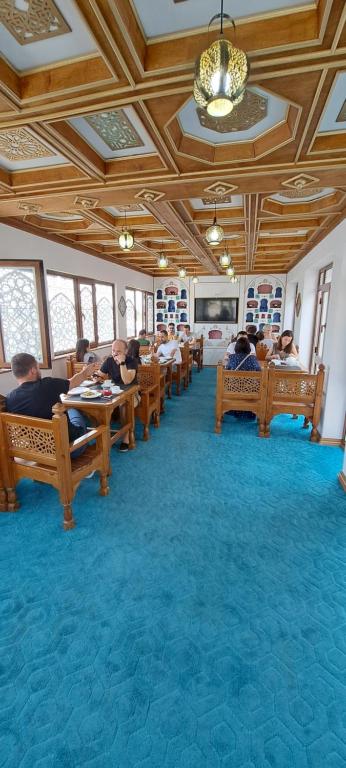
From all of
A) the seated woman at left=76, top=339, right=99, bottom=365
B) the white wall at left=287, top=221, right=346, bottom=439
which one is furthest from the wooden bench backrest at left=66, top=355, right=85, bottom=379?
the white wall at left=287, top=221, right=346, bottom=439

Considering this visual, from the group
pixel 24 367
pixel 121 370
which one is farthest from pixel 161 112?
pixel 121 370

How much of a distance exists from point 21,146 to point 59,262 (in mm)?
2899

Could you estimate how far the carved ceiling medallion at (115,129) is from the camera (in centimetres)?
216

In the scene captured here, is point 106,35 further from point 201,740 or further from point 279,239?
point 279,239

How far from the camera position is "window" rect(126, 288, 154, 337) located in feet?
28.7

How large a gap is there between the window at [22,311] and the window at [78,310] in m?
0.32

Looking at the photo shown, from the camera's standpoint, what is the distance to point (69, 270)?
5676 millimetres

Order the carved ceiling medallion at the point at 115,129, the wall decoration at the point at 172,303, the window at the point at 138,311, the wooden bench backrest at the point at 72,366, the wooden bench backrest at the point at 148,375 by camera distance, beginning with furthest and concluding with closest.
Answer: the wall decoration at the point at 172,303 < the window at the point at 138,311 < the wooden bench backrest at the point at 72,366 < the wooden bench backrest at the point at 148,375 < the carved ceiling medallion at the point at 115,129

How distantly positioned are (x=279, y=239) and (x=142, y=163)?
151 inches

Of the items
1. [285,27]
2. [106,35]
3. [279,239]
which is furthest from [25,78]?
[279,239]

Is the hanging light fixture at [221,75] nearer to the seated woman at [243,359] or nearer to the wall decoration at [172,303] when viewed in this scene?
the seated woman at [243,359]

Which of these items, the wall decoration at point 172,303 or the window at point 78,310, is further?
the wall decoration at point 172,303

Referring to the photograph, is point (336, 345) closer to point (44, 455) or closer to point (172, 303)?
point (44, 455)

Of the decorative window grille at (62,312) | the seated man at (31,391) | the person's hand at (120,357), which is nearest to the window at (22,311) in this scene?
the decorative window grille at (62,312)
